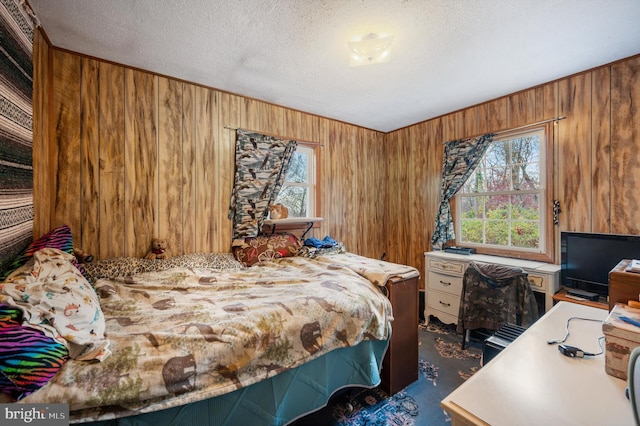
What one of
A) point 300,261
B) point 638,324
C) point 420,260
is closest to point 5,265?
point 300,261

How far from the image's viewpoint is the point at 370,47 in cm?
173

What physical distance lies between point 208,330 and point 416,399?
1552 mm

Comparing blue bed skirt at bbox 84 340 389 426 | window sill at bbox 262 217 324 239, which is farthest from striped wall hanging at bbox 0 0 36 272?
window sill at bbox 262 217 324 239

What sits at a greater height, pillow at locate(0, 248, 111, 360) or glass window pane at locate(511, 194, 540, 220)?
glass window pane at locate(511, 194, 540, 220)

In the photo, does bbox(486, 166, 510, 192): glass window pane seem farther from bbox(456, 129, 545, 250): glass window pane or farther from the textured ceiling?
the textured ceiling

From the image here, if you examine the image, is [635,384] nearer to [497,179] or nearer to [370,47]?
[370,47]

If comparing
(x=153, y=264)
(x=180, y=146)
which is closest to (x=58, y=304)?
(x=153, y=264)

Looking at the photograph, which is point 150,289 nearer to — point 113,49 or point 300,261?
point 300,261

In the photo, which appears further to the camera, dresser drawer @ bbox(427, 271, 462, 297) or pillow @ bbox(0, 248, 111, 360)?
dresser drawer @ bbox(427, 271, 462, 297)

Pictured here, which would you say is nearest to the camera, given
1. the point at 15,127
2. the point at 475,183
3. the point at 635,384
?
the point at 635,384

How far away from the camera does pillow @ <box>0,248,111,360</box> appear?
38.4 inches

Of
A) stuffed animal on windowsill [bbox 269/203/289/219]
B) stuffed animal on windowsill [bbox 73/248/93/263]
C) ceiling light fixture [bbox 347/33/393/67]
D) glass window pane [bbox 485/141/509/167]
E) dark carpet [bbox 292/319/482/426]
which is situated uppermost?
ceiling light fixture [bbox 347/33/393/67]

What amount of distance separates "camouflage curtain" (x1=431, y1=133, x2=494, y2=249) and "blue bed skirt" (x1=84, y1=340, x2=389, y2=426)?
187 cm

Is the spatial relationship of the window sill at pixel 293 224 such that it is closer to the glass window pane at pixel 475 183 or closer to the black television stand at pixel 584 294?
the glass window pane at pixel 475 183
